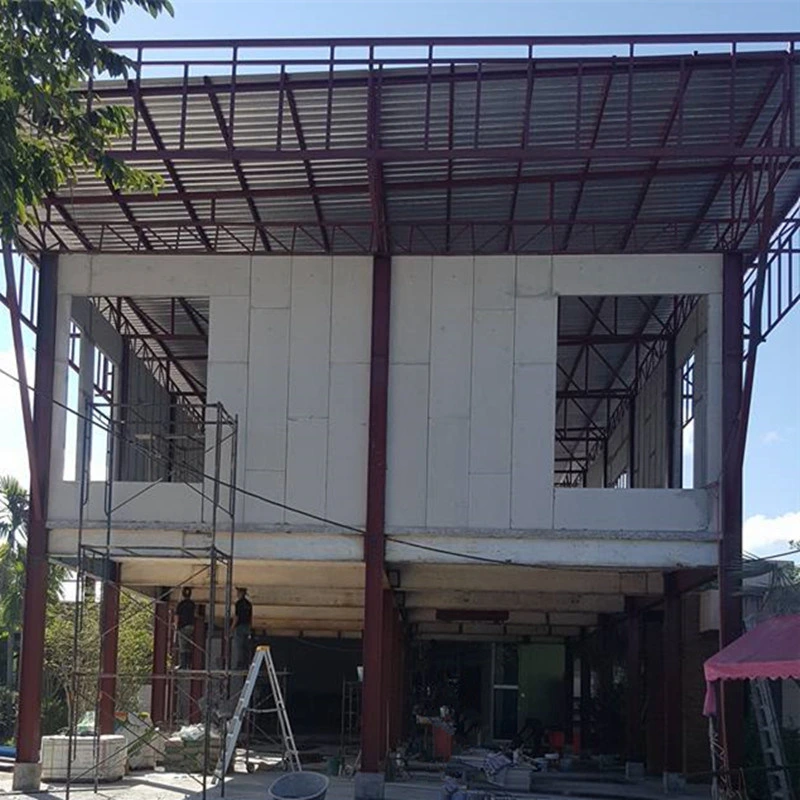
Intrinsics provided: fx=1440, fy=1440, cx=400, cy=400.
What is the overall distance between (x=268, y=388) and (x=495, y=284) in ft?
15.0

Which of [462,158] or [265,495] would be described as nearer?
[462,158]

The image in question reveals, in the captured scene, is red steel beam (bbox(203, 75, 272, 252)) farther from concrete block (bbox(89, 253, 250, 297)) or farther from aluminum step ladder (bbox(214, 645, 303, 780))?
aluminum step ladder (bbox(214, 645, 303, 780))

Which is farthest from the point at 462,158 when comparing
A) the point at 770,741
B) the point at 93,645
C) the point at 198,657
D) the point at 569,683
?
the point at 569,683

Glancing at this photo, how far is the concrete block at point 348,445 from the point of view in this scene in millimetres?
26000

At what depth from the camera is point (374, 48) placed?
2286cm

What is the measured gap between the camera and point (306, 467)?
85.7 feet

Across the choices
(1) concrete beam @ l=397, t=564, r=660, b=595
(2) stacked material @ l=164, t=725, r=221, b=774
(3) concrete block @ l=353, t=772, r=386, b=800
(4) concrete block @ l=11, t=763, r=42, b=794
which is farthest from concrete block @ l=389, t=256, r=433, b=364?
(4) concrete block @ l=11, t=763, r=42, b=794

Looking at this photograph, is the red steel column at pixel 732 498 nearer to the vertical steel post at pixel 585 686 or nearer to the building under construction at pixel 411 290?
the building under construction at pixel 411 290

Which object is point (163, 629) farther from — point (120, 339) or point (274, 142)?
point (274, 142)

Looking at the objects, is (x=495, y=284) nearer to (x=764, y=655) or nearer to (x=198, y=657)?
(x=764, y=655)

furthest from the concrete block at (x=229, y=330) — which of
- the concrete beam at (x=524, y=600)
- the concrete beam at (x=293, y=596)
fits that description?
the concrete beam at (x=524, y=600)

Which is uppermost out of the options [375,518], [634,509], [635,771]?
[634,509]

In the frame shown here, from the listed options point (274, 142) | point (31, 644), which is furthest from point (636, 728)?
point (274, 142)

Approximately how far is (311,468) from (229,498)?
1571mm
